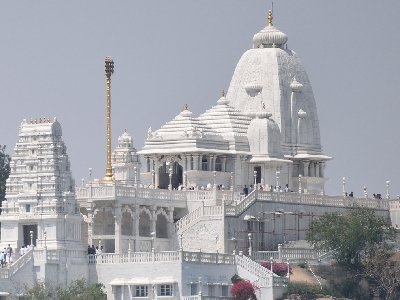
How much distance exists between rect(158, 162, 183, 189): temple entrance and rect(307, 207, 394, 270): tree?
35.3ft

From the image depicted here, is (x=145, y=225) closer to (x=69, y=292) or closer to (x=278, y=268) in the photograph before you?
(x=278, y=268)

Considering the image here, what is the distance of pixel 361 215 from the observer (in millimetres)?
150500

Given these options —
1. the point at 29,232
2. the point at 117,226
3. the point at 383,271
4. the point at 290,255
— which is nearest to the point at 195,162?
the point at 117,226

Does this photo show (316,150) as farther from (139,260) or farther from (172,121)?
(139,260)

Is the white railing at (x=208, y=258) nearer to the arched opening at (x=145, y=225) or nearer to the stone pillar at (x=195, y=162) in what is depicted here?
the arched opening at (x=145, y=225)

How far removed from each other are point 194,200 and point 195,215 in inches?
94.8

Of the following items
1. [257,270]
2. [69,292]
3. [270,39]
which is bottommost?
[69,292]

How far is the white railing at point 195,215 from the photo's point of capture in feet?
488

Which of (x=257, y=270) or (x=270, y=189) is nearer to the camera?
(x=257, y=270)

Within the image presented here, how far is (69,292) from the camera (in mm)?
138500

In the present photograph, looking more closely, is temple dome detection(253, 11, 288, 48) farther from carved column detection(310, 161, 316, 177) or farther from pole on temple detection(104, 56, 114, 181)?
Answer: pole on temple detection(104, 56, 114, 181)

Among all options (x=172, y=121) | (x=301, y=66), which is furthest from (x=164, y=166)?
(x=301, y=66)

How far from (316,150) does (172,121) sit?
35.2ft

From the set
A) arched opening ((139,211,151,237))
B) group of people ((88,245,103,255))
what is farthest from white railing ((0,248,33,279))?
arched opening ((139,211,151,237))
